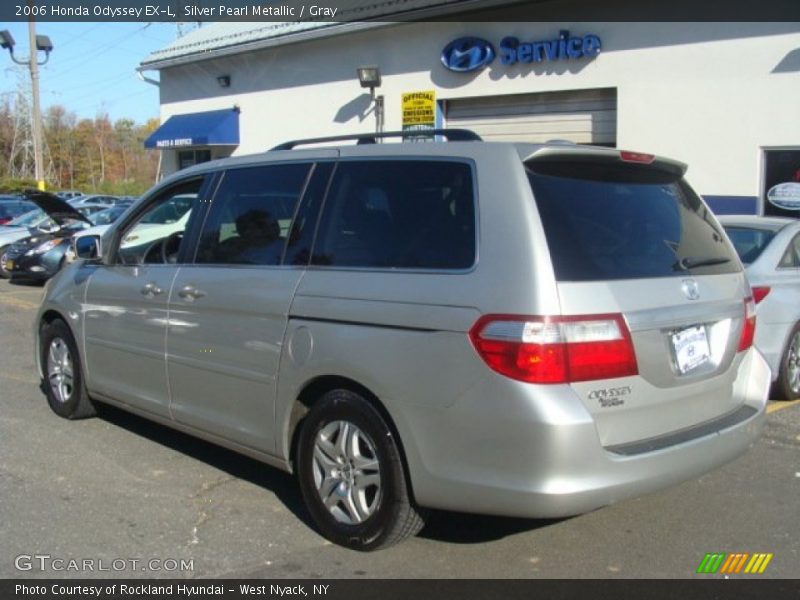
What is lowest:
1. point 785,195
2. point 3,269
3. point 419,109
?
point 3,269

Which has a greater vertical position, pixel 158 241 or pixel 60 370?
pixel 158 241

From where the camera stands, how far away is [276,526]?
413 cm

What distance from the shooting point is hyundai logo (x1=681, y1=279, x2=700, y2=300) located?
3.59 metres

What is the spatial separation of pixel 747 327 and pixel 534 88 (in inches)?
446

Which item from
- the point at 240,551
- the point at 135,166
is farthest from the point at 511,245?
the point at 135,166

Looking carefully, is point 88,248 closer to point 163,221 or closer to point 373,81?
point 163,221

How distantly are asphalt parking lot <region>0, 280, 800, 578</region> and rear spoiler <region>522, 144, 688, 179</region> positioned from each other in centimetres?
181

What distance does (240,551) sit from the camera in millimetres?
3842

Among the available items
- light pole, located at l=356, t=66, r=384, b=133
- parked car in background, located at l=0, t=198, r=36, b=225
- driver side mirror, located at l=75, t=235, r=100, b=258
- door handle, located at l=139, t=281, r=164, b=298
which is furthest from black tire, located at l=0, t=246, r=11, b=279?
door handle, located at l=139, t=281, r=164, b=298

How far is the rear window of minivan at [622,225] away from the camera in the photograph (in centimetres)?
334

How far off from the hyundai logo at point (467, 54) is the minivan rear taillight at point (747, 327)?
11.8m

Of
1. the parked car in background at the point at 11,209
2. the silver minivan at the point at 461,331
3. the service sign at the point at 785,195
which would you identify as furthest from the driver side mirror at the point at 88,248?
the parked car in background at the point at 11,209

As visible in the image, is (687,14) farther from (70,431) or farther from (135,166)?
(135,166)

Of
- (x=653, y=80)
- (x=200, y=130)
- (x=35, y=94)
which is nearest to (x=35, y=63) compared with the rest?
(x=35, y=94)
